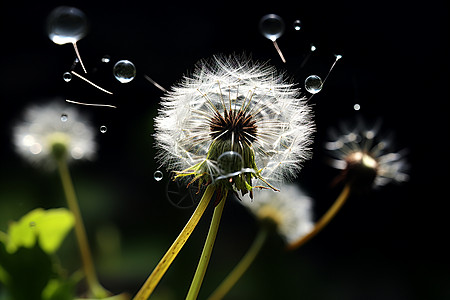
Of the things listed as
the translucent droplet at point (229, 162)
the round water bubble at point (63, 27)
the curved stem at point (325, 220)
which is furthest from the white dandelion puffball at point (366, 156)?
the round water bubble at point (63, 27)

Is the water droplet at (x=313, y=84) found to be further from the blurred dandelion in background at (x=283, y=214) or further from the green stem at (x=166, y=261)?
the blurred dandelion in background at (x=283, y=214)

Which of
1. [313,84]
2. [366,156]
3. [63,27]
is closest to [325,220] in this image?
[366,156]

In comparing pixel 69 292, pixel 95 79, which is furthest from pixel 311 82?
pixel 95 79

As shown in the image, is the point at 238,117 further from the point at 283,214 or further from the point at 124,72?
the point at 283,214

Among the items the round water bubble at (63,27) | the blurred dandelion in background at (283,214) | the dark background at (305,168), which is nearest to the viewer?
the round water bubble at (63,27)

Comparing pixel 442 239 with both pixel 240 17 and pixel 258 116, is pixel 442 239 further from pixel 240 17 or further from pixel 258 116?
pixel 258 116

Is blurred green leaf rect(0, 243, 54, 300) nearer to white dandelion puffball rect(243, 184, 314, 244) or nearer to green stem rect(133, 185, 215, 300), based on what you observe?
green stem rect(133, 185, 215, 300)
